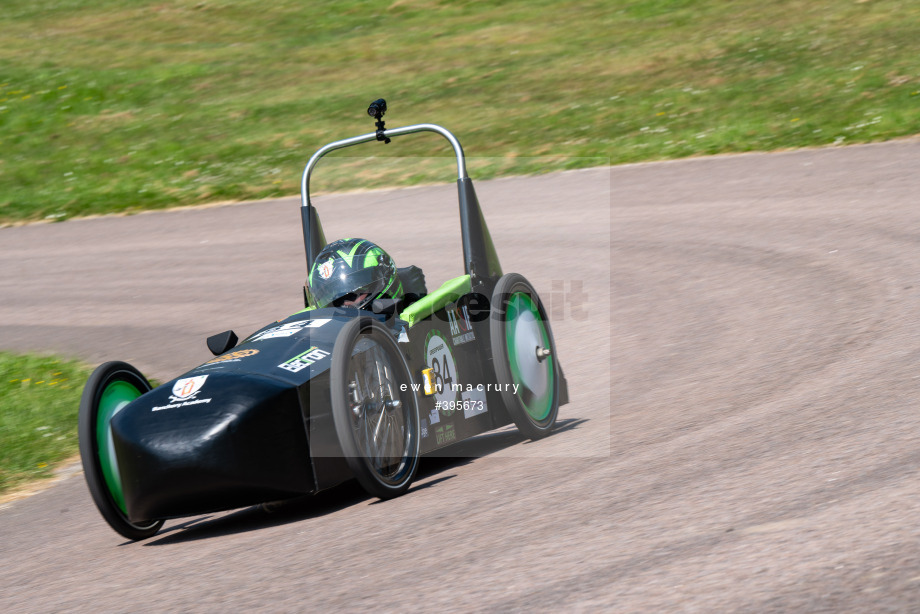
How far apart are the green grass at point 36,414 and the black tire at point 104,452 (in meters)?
2.30

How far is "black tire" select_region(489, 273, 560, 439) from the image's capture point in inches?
270

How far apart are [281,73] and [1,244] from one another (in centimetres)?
1035

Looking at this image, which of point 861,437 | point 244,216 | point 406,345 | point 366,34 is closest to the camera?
point 861,437

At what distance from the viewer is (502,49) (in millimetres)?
26750

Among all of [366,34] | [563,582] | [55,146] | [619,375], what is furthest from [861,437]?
[366,34]

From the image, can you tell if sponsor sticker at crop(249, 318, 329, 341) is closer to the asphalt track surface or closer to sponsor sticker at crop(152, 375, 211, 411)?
sponsor sticker at crop(152, 375, 211, 411)

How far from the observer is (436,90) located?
2425cm

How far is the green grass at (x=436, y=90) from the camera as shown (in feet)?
60.8

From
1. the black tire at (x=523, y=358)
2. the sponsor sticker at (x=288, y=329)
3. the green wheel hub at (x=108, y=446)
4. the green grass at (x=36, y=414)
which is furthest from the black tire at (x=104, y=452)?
the green grass at (x=36, y=414)

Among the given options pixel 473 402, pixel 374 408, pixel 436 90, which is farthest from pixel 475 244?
pixel 436 90

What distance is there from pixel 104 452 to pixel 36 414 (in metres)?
4.01

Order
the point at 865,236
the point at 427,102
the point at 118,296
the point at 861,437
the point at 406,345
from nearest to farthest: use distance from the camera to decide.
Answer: the point at 861,437, the point at 406,345, the point at 865,236, the point at 118,296, the point at 427,102

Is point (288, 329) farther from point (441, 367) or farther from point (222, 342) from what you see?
point (441, 367)

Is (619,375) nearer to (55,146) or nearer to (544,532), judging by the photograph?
(544,532)
